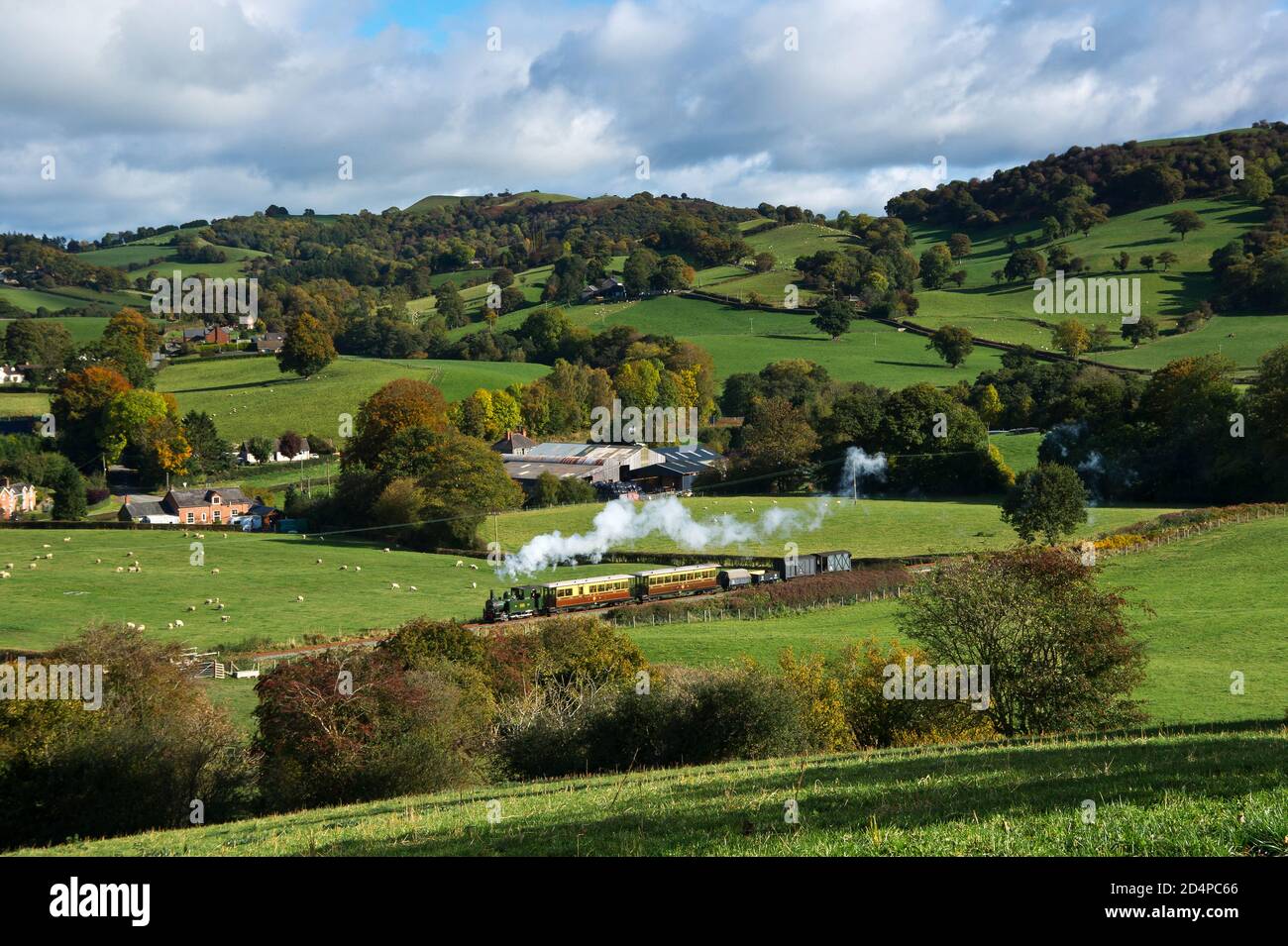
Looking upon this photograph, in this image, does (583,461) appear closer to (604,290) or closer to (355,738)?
(604,290)

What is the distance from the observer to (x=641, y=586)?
190ft

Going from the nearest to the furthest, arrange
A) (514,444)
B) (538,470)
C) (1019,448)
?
(1019,448)
(538,470)
(514,444)

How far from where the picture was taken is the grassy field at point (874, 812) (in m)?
9.95

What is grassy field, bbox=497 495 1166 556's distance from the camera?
6869 cm

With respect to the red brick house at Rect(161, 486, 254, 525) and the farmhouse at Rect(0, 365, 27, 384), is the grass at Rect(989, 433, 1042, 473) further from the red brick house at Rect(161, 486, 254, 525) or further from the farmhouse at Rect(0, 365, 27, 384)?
the farmhouse at Rect(0, 365, 27, 384)

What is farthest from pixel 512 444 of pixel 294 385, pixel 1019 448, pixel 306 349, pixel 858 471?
pixel 1019 448

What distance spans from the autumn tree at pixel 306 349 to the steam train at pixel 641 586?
7614 centimetres

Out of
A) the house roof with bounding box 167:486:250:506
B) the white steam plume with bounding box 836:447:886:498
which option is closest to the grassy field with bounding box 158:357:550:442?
the house roof with bounding box 167:486:250:506

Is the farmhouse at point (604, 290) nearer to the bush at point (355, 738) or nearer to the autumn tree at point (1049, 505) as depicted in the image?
the autumn tree at point (1049, 505)

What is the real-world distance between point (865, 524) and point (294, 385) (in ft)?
250

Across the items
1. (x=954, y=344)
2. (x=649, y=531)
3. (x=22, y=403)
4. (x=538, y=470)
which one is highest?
(x=954, y=344)

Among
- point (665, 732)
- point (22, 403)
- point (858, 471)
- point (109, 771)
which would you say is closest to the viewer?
point (109, 771)

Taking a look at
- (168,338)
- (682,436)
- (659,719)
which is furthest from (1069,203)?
(659,719)

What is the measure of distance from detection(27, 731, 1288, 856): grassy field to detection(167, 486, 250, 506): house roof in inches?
2936
